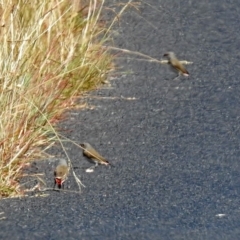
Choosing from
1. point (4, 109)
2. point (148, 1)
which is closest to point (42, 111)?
point (4, 109)

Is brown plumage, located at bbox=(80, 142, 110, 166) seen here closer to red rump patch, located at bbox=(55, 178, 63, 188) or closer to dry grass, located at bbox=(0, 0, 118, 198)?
dry grass, located at bbox=(0, 0, 118, 198)

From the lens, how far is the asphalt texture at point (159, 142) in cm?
614

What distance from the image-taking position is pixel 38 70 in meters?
7.35

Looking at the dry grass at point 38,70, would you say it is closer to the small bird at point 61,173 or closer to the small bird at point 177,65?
the small bird at point 61,173

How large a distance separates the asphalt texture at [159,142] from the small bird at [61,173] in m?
0.07

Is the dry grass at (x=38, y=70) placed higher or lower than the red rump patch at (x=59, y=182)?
higher

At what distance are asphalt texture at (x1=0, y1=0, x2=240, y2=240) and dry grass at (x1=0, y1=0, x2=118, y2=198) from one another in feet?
0.56

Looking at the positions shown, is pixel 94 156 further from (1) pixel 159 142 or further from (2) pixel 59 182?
(1) pixel 159 142

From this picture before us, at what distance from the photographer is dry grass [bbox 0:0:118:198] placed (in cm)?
678

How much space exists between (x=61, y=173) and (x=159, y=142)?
2.99 feet

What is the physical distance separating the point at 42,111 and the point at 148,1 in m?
3.04

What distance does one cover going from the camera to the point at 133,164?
6.99 metres

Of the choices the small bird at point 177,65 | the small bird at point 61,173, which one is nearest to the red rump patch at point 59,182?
the small bird at point 61,173

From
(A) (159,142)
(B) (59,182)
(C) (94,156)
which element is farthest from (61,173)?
(A) (159,142)
